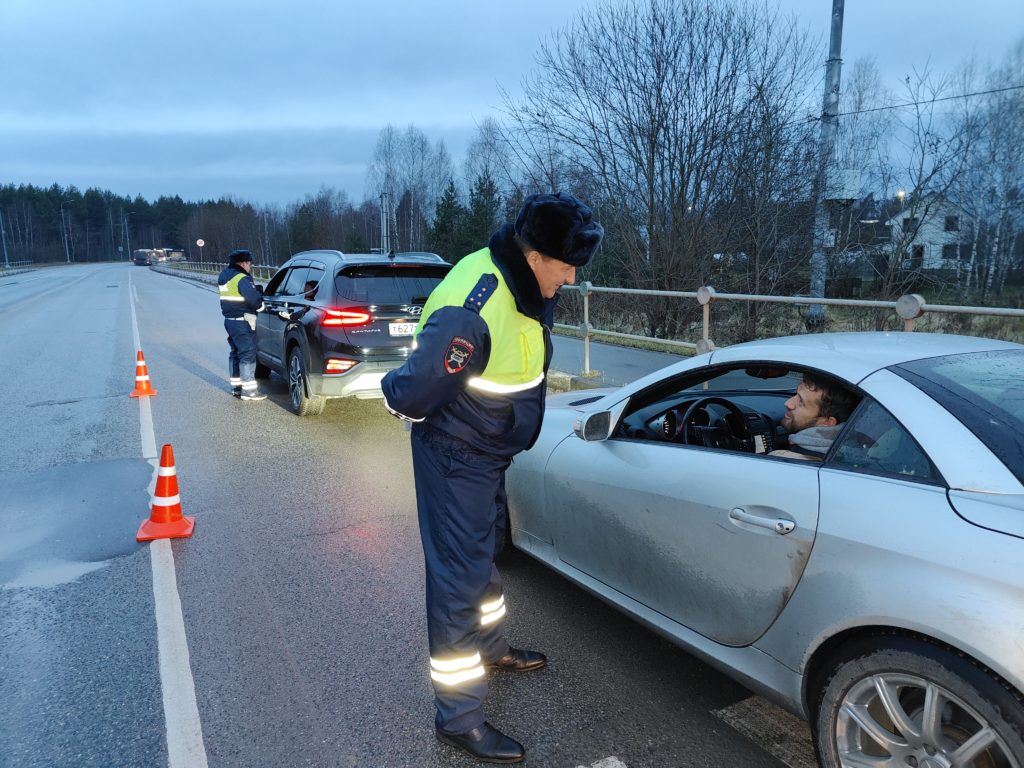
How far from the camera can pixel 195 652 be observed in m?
3.25

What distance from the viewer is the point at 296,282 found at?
28.3 ft

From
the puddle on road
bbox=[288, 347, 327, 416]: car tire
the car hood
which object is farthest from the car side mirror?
bbox=[288, 347, 327, 416]: car tire

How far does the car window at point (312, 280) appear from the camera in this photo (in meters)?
7.76

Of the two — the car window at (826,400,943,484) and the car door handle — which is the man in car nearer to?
the car window at (826,400,943,484)

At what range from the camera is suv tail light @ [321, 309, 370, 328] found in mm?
7277

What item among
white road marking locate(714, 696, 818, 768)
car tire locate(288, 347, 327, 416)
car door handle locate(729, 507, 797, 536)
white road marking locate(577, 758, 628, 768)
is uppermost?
car door handle locate(729, 507, 797, 536)

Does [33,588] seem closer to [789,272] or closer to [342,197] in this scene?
[789,272]

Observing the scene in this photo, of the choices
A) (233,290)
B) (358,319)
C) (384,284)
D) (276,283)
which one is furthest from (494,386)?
(276,283)

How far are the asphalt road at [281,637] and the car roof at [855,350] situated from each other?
1387 millimetres

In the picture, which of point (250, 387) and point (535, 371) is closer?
point (535, 371)

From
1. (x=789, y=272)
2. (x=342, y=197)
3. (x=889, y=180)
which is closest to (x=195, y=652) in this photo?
(x=789, y=272)

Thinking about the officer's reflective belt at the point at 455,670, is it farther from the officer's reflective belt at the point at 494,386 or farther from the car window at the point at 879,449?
the car window at the point at 879,449

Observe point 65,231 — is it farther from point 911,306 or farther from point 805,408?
point 805,408

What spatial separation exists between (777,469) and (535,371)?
89 cm
